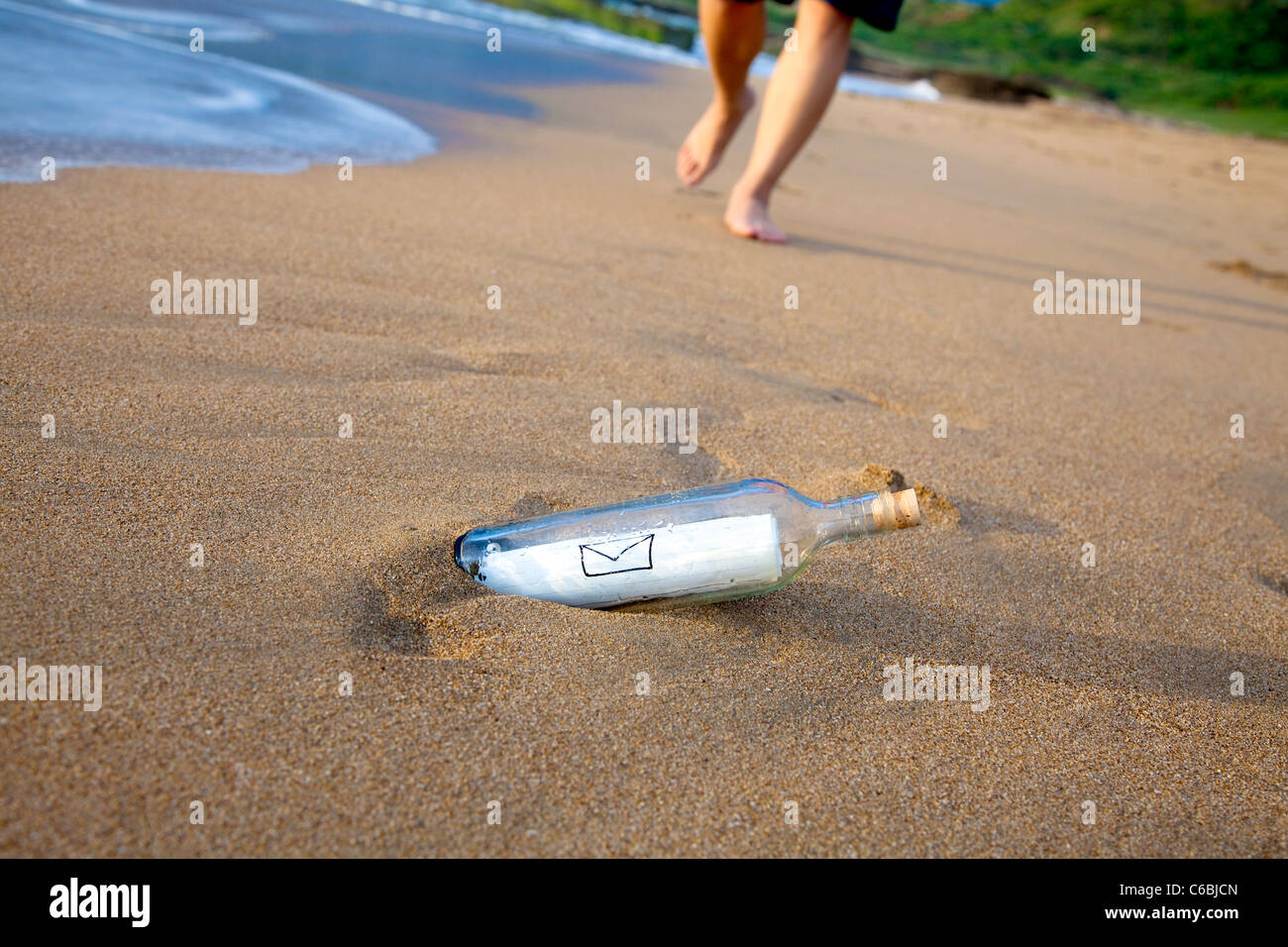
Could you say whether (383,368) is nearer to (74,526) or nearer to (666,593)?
(74,526)

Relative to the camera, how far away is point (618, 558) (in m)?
1.39

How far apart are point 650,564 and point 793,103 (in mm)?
2519

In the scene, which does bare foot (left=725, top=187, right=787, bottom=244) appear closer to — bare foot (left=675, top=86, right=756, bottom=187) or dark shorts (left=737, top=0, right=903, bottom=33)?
bare foot (left=675, top=86, right=756, bottom=187)

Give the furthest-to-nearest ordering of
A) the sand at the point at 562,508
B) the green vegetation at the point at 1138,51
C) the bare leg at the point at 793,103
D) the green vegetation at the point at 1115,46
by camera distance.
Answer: the green vegetation at the point at 1138,51 → the green vegetation at the point at 1115,46 → the bare leg at the point at 793,103 → the sand at the point at 562,508

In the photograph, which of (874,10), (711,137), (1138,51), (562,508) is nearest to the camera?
(562,508)

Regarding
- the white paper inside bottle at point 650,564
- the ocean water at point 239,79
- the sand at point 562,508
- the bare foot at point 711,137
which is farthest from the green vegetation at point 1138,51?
the white paper inside bottle at point 650,564

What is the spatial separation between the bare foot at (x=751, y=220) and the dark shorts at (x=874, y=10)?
0.69m

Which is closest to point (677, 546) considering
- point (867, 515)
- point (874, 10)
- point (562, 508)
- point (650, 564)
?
point (650, 564)

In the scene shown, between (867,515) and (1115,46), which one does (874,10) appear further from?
(1115,46)

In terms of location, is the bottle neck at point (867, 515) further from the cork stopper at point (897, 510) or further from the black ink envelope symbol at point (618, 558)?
the black ink envelope symbol at point (618, 558)

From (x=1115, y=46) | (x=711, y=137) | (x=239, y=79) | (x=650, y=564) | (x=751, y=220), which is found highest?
(x=1115, y=46)

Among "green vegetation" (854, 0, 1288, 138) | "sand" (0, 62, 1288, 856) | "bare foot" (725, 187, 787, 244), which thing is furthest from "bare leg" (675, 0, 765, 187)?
"green vegetation" (854, 0, 1288, 138)

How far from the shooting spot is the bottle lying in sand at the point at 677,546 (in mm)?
1359

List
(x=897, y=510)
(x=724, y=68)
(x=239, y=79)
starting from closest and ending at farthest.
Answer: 1. (x=897, y=510)
2. (x=724, y=68)
3. (x=239, y=79)
